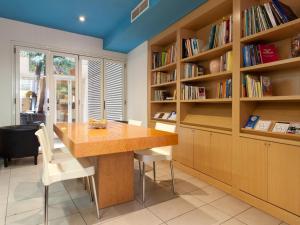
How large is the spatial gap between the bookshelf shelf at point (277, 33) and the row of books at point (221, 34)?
310 millimetres

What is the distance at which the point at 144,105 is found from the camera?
15.0ft

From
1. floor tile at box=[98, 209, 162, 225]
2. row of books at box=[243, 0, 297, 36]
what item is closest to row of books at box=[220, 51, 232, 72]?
row of books at box=[243, 0, 297, 36]

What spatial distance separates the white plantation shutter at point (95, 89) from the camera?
498 cm

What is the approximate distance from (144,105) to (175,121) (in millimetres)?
1247

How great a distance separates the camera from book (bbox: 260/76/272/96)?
2146mm

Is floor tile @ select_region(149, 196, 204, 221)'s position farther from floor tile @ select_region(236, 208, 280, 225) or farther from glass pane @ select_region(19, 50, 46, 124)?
glass pane @ select_region(19, 50, 46, 124)

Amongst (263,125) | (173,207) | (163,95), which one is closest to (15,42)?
(163,95)

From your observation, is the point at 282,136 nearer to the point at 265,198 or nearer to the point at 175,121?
the point at 265,198

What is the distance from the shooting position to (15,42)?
3975 millimetres

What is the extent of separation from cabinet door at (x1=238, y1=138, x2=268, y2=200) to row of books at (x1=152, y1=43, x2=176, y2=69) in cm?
205

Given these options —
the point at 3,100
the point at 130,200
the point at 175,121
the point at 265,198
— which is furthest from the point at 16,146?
the point at 265,198

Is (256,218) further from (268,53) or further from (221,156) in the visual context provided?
(268,53)

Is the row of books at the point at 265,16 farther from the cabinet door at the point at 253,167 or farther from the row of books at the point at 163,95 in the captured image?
the row of books at the point at 163,95

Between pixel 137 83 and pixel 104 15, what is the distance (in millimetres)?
1723
